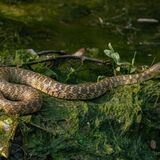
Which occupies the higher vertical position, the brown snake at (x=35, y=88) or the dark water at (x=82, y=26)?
the brown snake at (x=35, y=88)

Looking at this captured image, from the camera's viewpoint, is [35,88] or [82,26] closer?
[35,88]

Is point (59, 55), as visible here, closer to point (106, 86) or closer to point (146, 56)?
point (106, 86)

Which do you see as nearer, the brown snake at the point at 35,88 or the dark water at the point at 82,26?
the brown snake at the point at 35,88

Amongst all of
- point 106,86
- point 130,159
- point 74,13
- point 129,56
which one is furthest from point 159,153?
point 74,13

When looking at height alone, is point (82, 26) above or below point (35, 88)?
below
